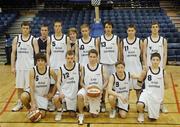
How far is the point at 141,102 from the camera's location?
5977 mm

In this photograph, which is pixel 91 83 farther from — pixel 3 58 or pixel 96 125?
pixel 3 58

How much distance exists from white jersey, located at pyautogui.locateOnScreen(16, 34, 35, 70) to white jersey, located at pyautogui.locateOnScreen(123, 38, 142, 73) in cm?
169

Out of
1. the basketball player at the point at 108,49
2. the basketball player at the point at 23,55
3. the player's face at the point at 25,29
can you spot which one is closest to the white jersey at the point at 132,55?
the basketball player at the point at 108,49

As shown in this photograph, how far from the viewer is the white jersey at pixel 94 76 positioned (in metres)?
6.17

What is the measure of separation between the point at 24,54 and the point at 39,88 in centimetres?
81

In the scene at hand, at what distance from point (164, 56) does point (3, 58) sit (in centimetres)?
762

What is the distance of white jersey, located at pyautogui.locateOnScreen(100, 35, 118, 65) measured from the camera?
A: 656 cm

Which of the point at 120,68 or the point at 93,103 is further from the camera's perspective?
the point at 93,103

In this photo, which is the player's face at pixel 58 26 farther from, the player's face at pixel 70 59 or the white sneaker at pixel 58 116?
the white sneaker at pixel 58 116

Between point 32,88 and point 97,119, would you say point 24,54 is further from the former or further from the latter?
point 97,119

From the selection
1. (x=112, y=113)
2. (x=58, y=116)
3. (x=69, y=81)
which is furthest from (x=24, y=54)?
(x=112, y=113)

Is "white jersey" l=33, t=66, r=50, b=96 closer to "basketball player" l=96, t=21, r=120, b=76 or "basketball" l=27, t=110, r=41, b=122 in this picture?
"basketball" l=27, t=110, r=41, b=122

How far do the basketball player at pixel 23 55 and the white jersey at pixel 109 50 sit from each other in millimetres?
1185

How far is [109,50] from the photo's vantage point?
658 centimetres
